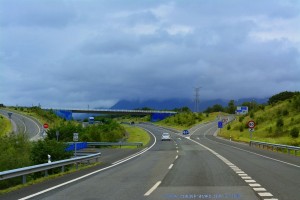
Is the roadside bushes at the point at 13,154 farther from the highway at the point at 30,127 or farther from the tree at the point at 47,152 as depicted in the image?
the highway at the point at 30,127

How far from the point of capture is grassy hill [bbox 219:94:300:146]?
7731 centimetres

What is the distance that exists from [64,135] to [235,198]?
65.9 m

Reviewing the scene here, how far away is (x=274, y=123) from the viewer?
89.8m

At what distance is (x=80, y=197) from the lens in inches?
481

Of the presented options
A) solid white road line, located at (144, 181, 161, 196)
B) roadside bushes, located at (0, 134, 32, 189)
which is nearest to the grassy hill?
roadside bushes, located at (0, 134, 32, 189)

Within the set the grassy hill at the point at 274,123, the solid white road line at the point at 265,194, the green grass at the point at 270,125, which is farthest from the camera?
the green grass at the point at 270,125

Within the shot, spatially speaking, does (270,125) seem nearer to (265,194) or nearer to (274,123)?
(274,123)

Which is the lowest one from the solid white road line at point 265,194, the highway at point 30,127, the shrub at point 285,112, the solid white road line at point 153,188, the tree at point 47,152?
the solid white road line at point 153,188

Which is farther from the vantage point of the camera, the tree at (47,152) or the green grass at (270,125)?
the green grass at (270,125)

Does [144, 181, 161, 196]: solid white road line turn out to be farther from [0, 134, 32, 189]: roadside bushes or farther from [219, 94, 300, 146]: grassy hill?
[219, 94, 300, 146]: grassy hill

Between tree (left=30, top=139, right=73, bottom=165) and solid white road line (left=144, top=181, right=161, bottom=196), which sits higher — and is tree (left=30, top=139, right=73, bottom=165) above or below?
above

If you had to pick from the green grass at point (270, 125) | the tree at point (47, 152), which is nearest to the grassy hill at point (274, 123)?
the green grass at point (270, 125)

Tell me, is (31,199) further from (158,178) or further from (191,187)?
(158,178)

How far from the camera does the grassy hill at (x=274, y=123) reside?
254 feet
